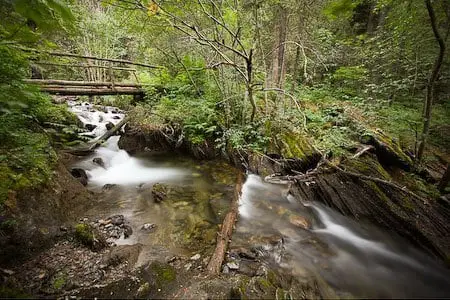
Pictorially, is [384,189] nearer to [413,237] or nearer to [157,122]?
[413,237]

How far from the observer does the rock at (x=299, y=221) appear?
15.6 ft

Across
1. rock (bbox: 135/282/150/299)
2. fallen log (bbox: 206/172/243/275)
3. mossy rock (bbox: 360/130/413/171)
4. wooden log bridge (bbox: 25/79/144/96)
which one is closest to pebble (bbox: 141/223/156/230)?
fallen log (bbox: 206/172/243/275)

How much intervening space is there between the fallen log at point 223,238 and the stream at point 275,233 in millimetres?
168

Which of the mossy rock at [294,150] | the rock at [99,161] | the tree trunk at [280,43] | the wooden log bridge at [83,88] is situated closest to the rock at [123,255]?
the mossy rock at [294,150]

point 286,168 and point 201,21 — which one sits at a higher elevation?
point 201,21

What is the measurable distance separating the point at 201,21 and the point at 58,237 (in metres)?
7.12

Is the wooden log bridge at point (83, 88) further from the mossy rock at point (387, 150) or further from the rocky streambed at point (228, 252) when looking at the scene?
the mossy rock at point (387, 150)

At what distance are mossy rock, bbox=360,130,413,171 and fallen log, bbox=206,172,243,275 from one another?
366 centimetres

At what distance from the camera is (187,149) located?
853 cm

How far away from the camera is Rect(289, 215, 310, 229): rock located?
15.6ft

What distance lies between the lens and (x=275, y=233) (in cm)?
445

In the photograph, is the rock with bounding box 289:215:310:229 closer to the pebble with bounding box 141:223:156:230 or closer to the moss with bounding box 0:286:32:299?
the pebble with bounding box 141:223:156:230

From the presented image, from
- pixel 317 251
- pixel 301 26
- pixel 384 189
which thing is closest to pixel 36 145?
pixel 317 251

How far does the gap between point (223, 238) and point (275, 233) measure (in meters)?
1.12
